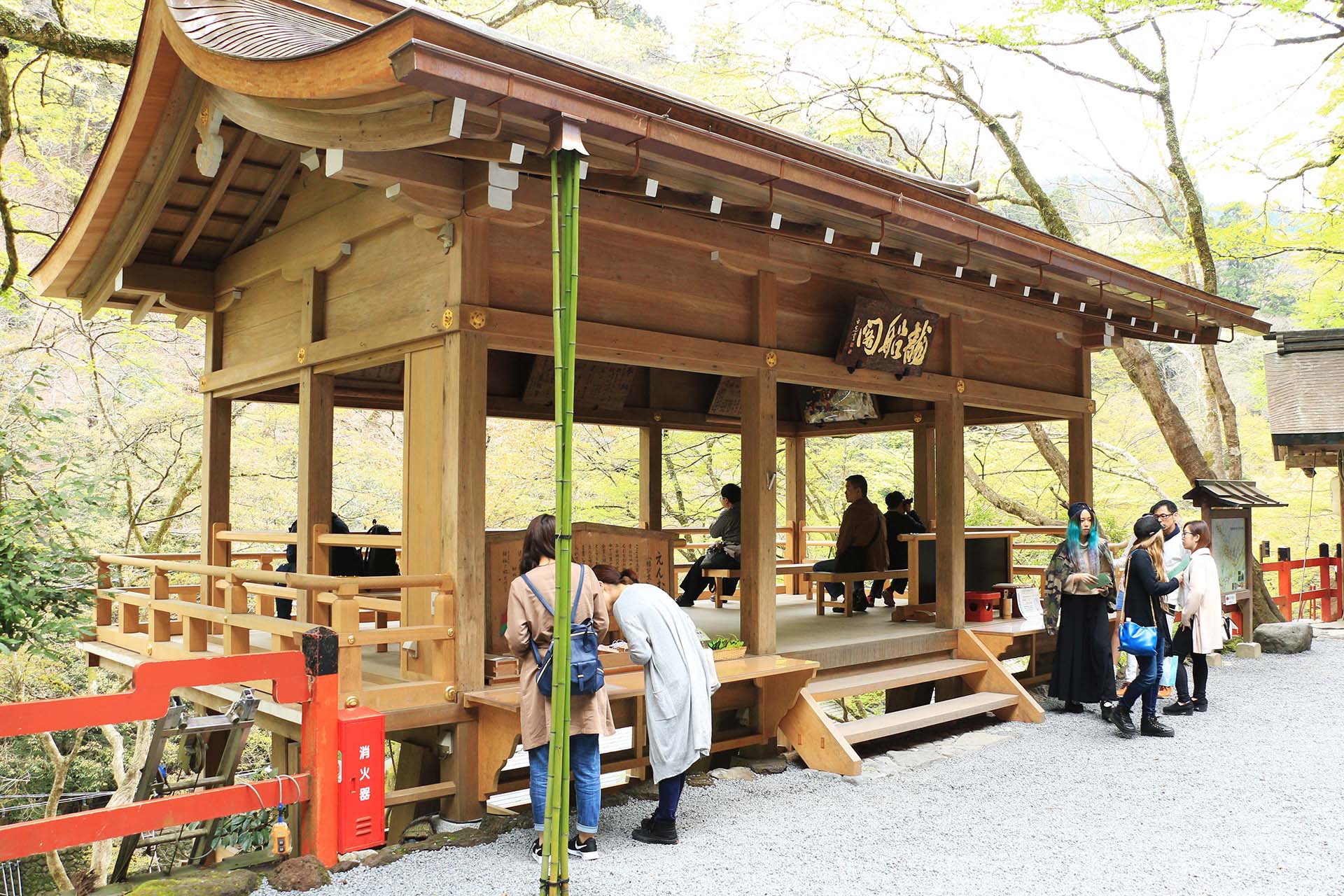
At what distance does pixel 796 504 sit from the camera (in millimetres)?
13531

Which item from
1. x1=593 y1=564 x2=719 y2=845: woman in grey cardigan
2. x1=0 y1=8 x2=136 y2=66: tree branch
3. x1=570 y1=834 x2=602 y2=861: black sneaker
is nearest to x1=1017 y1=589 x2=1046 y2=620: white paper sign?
x1=593 y1=564 x2=719 y2=845: woman in grey cardigan

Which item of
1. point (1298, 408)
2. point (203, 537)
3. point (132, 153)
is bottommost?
point (203, 537)

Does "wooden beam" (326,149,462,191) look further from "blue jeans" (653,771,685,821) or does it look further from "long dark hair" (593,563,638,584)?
"blue jeans" (653,771,685,821)

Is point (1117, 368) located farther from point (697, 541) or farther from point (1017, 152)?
point (697, 541)

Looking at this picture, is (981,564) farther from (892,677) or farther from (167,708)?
(167,708)

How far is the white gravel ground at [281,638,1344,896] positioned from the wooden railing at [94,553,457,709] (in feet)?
3.30

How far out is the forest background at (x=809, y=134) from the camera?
556 inches

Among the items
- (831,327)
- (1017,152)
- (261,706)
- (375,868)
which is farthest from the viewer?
(1017,152)

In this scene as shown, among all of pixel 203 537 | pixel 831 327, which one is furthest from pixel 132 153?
pixel 831 327

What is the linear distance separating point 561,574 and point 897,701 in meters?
7.28

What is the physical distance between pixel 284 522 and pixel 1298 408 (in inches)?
637

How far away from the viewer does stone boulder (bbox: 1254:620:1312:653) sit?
40.8 feet

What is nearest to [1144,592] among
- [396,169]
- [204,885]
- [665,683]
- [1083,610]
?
[1083,610]

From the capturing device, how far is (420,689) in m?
5.33
